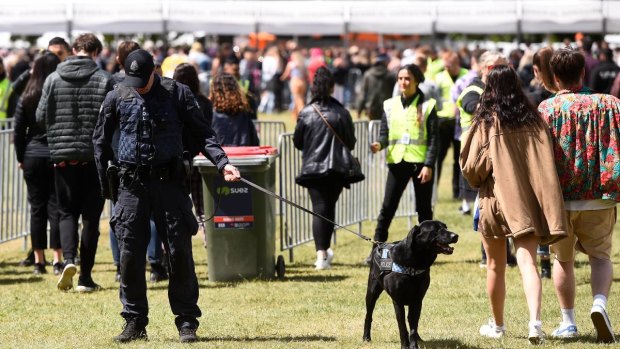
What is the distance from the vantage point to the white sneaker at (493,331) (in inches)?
307

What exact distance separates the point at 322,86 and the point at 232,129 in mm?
1019

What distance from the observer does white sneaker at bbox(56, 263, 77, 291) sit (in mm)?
9922

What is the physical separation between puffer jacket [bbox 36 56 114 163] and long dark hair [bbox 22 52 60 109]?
2.27ft

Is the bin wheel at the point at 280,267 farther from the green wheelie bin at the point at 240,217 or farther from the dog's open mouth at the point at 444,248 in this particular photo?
the dog's open mouth at the point at 444,248

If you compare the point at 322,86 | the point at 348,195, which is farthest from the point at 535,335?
the point at 348,195

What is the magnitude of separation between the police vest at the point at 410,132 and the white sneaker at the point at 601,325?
3752mm

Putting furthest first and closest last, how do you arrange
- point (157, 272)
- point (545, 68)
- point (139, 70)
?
point (157, 272) → point (545, 68) → point (139, 70)

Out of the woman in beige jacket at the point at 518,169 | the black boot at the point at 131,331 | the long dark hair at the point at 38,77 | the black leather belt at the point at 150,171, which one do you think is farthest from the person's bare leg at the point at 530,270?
the long dark hair at the point at 38,77

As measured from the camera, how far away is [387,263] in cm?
739

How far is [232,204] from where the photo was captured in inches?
411

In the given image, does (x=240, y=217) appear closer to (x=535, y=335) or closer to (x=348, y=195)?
(x=348, y=195)

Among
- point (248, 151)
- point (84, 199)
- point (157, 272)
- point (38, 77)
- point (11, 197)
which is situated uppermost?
point (38, 77)

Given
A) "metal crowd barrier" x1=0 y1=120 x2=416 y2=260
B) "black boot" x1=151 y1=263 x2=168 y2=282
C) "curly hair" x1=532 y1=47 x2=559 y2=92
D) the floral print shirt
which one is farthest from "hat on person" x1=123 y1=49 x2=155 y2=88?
"metal crowd barrier" x1=0 y1=120 x2=416 y2=260

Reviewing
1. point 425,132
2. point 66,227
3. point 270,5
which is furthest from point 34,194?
point 270,5
